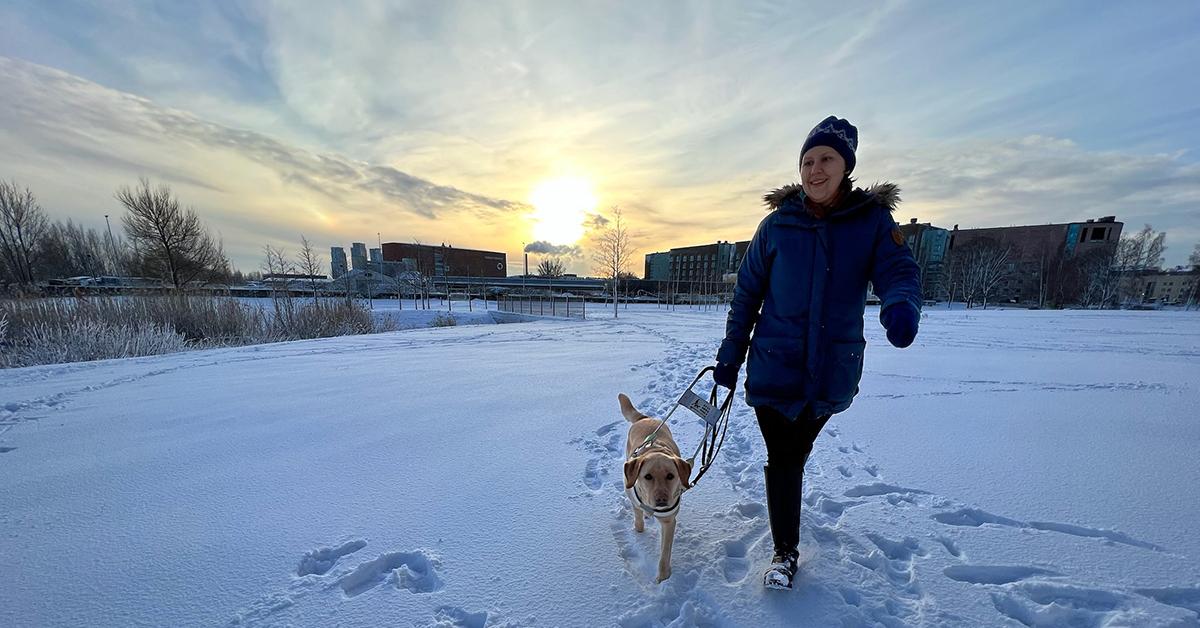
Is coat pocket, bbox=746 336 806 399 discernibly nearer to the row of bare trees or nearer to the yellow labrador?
the yellow labrador

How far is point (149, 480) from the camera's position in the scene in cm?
272

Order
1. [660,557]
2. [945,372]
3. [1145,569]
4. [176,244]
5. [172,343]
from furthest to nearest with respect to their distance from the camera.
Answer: [176,244] → [172,343] → [945,372] → [660,557] → [1145,569]

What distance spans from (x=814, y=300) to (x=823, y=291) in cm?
5

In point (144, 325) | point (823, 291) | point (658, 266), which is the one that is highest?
point (658, 266)

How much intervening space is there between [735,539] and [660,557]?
49 cm

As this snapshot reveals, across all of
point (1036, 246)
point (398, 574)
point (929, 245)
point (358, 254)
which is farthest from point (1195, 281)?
point (358, 254)

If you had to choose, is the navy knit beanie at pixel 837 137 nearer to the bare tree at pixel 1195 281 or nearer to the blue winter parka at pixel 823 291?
the blue winter parka at pixel 823 291

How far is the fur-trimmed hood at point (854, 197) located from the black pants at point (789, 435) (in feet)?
3.08

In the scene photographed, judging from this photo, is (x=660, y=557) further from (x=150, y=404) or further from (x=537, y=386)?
(x=150, y=404)

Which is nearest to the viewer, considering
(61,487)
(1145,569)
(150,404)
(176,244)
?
(1145,569)

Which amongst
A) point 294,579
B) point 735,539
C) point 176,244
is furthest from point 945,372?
point 176,244

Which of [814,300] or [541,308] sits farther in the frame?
[541,308]

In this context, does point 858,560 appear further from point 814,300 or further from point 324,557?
point 324,557

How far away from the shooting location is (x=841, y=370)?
1.73 meters
